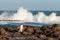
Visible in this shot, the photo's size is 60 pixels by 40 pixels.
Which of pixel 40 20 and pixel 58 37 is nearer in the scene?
pixel 58 37

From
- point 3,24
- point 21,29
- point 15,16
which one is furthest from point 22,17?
point 21,29

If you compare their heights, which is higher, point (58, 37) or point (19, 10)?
point (19, 10)

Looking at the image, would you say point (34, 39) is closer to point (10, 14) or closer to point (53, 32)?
point (53, 32)

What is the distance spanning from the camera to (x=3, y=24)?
87.0ft

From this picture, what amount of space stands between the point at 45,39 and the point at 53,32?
2.64m

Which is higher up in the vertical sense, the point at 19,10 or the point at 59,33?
the point at 19,10

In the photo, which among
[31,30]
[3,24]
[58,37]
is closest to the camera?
[58,37]

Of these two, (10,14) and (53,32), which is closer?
(53,32)

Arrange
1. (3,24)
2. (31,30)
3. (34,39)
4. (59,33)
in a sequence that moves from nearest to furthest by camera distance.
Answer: (34,39) < (59,33) < (31,30) < (3,24)

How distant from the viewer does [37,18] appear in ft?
111

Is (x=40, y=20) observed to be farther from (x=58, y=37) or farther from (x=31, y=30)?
(x=58, y=37)

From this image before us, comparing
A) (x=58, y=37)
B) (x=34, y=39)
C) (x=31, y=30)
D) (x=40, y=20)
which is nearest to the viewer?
(x=34, y=39)

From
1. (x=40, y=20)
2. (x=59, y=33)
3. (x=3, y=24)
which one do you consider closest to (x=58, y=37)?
(x=59, y=33)

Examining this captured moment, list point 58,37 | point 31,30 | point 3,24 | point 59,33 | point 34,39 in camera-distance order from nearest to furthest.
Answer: point 34,39 < point 58,37 < point 59,33 < point 31,30 < point 3,24
